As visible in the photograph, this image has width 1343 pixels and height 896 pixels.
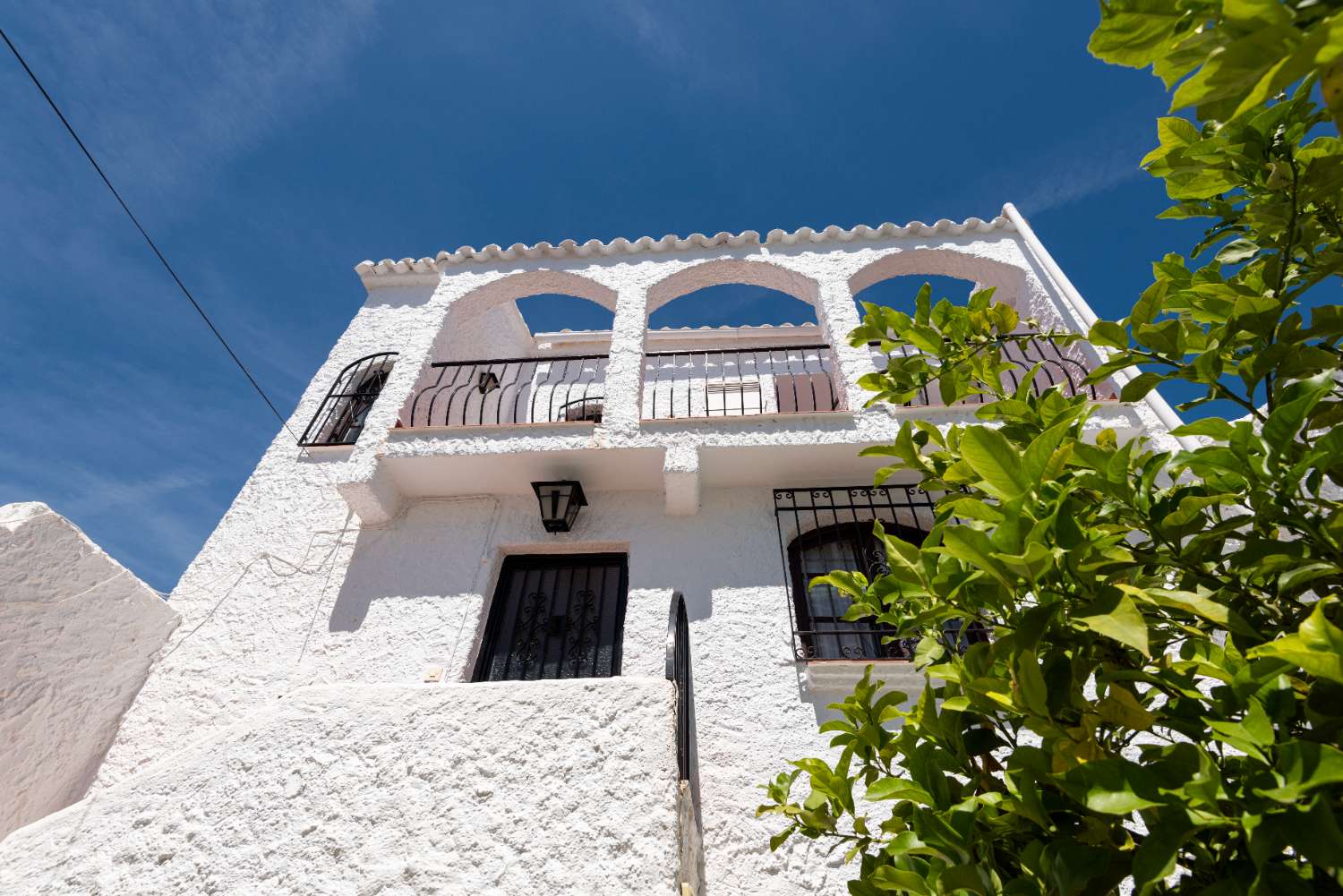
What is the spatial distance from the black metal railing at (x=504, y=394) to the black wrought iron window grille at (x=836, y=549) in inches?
85.2

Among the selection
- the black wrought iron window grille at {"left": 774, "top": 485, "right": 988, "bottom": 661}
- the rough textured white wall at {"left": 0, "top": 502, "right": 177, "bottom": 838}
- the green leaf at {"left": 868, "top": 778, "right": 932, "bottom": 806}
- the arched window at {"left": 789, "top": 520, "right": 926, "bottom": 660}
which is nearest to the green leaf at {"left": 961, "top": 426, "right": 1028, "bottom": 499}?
the green leaf at {"left": 868, "top": 778, "right": 932, "bottom": 806}

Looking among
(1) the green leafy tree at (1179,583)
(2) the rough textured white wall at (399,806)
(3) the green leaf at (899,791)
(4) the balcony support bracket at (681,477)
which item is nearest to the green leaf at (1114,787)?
(1) the green leafy tree at (1179,583)

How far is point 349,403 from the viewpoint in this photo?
22.8ft

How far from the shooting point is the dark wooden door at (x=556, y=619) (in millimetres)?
4766

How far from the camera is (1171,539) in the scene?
128 centimetres

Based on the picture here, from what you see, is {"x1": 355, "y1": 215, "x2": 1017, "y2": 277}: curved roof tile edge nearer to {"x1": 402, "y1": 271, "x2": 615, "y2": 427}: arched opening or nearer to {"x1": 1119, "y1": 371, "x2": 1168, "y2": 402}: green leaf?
{"x1": 402, "y1": 271, "x2": 615, "y2": 427}: arched opening

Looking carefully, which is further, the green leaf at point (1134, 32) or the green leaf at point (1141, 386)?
the green leaf at point (1141, 386)

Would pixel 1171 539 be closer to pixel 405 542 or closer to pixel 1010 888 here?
pixel 1010 888

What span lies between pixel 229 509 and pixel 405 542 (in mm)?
1871

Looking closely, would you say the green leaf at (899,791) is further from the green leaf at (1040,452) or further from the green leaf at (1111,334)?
the green leaf at (1111,334)

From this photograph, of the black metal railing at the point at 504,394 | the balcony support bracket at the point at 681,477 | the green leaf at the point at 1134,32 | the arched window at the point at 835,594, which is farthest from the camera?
the black metal railing at the point at 504,394

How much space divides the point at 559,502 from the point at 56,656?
348cm

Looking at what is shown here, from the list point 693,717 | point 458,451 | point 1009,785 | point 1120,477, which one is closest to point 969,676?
point 1009,785

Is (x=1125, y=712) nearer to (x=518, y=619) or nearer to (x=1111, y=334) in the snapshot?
(x=1111, y=334)
